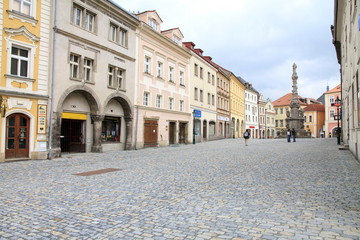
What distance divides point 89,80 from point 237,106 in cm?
3957

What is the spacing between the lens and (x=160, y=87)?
2702 centimetres

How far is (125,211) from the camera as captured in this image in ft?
17.6

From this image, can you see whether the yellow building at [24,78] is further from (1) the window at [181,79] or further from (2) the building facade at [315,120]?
(2) the building facade at [315,120]

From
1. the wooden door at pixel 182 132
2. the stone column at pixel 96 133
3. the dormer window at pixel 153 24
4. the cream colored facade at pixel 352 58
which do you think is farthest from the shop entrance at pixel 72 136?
the cream colored facade at pixel 352 58

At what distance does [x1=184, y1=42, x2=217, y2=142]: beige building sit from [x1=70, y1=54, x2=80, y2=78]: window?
16097mm

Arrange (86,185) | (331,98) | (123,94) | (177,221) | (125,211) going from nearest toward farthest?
1. (177,221)
2. (125,211)
3. (86,185)
4. (123,94)
5. (331,98)

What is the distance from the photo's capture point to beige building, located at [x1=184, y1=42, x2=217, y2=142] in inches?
1342

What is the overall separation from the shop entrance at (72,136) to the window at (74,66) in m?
3.15

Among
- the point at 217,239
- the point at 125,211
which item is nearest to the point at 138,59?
the point at 125,211

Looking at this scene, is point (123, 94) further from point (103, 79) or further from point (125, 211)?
point (125, 211)

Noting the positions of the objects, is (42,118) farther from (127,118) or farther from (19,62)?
(127,118)

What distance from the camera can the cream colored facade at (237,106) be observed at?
51188 mm

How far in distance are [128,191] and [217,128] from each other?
35311mm

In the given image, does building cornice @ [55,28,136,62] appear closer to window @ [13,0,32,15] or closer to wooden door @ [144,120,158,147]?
window @ [13,0,32,15]
